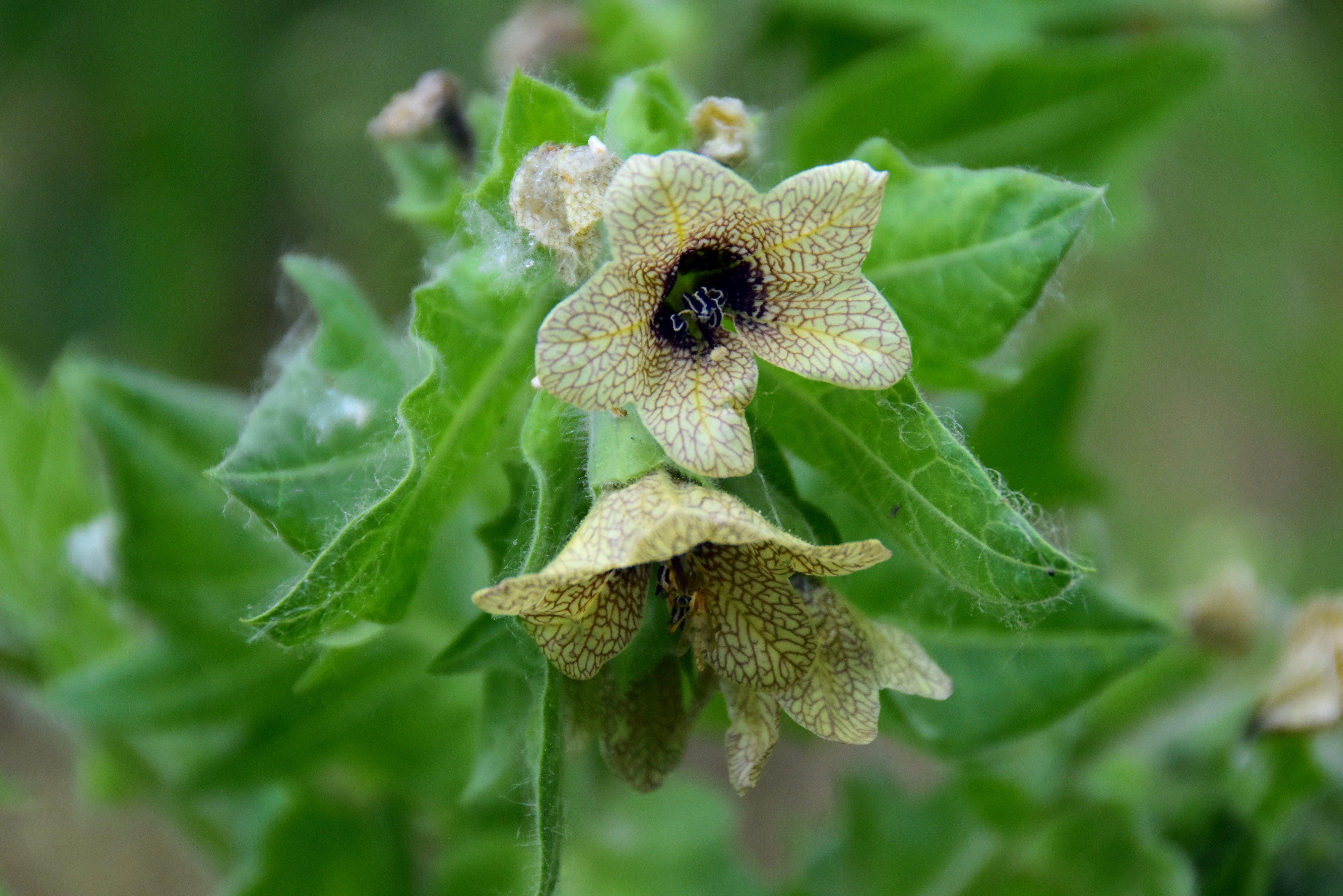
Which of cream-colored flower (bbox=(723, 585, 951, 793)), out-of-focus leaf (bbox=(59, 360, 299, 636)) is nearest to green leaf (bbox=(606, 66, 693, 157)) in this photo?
cream-colored flower (bbox=(723, 585, 951, 793))

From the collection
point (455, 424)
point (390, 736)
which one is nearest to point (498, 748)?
point (455, 424)

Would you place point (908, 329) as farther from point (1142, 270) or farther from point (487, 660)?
point (1142, 270)

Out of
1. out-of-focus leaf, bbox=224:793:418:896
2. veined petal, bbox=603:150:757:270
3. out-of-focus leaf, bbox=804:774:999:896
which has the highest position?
veined petal, bbox=603:150:757:270

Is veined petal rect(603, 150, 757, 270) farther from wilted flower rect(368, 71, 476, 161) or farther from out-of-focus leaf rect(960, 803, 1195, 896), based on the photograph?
out-of-focus leaf rect(960, 803, 1195, 896)

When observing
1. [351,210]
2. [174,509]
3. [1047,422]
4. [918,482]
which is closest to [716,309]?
[918,482]

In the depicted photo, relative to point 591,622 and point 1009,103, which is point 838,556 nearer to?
point 591,622

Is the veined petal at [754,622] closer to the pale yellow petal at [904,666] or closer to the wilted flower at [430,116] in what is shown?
the pale yellow petal at [904,666]
